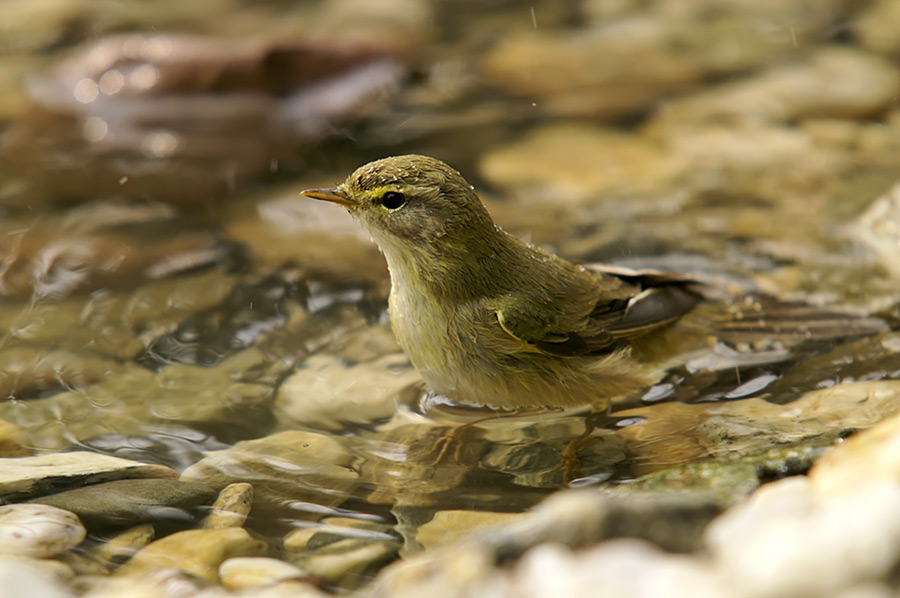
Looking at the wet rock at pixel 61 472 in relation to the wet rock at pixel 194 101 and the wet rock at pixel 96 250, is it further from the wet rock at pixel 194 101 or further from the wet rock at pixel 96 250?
the wet rock at pixel 194 101

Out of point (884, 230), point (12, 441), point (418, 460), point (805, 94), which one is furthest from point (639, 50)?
point (12, 441)

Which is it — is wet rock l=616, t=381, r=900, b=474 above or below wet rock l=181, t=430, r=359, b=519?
below

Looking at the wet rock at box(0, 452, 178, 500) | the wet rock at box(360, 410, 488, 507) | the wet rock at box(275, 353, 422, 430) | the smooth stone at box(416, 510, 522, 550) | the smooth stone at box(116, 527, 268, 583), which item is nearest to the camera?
the smooth stone at box(116, 527, 268, 583)

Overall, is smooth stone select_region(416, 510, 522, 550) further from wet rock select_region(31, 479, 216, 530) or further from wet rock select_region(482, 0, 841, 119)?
wet rock select_region(482, 0, 841, 119)

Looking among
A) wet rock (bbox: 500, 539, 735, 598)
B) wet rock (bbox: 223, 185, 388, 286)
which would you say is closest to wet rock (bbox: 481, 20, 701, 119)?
wet rock (bbox: 223, 185, 388, 286)

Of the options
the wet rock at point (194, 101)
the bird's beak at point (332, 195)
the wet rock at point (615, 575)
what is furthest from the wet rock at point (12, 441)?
the wet rock at point (194, 101)

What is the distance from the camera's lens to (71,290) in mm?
5285

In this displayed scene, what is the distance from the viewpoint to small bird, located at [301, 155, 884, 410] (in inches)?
161

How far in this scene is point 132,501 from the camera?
3664 mm

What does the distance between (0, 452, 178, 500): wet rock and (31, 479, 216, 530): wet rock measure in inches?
1.7

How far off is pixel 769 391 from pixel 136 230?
3.92 meters

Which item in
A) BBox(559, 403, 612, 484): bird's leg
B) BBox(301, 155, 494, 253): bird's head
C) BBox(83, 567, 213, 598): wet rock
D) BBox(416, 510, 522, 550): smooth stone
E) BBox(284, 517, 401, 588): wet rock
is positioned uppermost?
BBox(301, 155, 494, 253): bird's head

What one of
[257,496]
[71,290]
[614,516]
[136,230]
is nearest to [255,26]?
[136,230]

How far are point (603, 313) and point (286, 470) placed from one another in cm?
166
